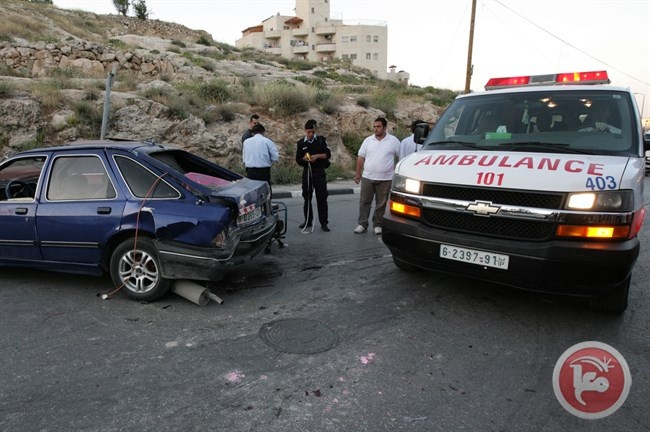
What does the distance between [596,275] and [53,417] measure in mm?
3672

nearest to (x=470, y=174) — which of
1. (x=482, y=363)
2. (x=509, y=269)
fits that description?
(x=509, y=269)

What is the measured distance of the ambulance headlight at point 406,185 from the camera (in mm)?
4066

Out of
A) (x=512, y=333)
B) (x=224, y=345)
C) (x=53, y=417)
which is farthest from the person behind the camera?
(x=512, y=333)

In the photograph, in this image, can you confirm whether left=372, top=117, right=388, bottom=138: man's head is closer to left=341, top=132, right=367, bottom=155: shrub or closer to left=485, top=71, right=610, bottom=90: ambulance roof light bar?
left=485, top=71, right=610, bottom=90: ambulance roof light bar

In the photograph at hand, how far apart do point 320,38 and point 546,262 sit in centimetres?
9638

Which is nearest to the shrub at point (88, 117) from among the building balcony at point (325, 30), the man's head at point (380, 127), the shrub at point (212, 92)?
the shrub at point (212, 92)

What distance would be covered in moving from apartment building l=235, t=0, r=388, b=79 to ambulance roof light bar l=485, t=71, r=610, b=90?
272 feet

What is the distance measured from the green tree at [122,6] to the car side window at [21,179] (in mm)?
62976

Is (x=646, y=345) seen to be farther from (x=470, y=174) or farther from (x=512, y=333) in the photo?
(x=470, y=174)

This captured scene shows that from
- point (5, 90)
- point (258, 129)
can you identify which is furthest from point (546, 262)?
point (5, 90)

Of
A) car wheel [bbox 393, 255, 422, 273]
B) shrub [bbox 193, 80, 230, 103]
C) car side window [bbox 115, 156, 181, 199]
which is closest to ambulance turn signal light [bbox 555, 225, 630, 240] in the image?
car wheel [bbox 393, 255, 422, 273]

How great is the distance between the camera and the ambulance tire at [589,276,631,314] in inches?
147

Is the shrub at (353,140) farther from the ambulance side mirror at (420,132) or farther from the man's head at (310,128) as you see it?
the ambulance side mirror at (420,132)

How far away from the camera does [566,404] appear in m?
2.71
